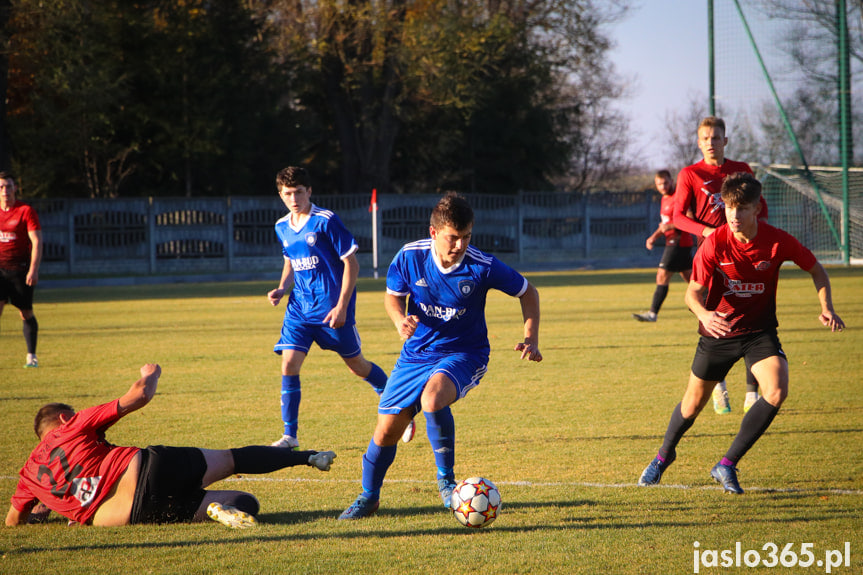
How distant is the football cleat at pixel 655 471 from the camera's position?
5.36 m

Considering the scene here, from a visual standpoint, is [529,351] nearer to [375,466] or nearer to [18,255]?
[375,466]

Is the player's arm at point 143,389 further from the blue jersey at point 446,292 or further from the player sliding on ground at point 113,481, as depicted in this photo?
the blue jersey at point 446,292

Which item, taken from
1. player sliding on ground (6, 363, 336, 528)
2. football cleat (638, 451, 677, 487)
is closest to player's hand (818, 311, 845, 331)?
football cleat (638, 451, 677, 487)

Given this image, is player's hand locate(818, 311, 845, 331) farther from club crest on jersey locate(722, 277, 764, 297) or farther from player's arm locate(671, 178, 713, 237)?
player's arm locate(671, 178, 713, 237)

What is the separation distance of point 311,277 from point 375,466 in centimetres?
234

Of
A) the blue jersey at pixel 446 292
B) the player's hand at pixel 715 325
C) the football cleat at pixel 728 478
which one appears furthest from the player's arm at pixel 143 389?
the football cleat at pixel 728 478

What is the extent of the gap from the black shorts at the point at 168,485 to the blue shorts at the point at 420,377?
3.42 feet

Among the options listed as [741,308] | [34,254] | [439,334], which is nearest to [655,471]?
[741,308]

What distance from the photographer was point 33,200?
28344 millimetres

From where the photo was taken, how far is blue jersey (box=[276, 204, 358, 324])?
6.78 meters

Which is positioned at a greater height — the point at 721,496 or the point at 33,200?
the point at 33,200

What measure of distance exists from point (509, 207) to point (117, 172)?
1456cm

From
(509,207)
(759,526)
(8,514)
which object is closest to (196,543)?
(8,514)

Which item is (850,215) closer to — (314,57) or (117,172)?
(314,57)
